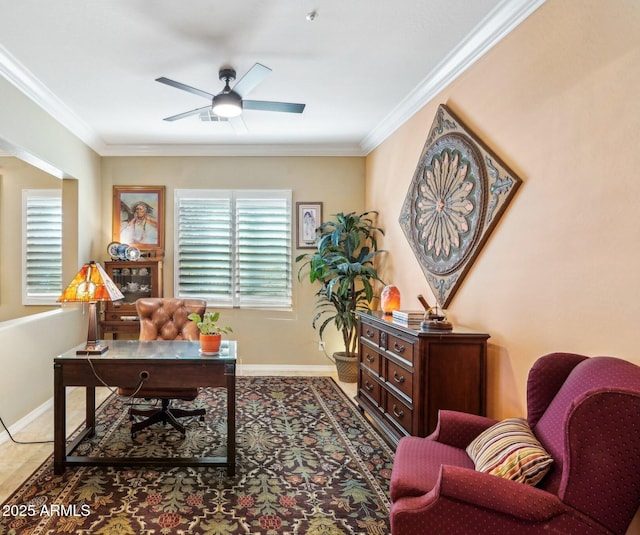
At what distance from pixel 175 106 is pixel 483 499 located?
153 inches

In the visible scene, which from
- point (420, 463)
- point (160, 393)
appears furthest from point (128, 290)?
point (420, 463)

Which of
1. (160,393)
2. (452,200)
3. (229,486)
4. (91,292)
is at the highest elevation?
(452,200)

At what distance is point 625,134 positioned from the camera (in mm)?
1587

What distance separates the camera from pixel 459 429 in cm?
196

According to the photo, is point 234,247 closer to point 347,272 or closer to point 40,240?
point 347,272

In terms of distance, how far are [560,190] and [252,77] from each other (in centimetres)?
204

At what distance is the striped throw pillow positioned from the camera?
4.71ft

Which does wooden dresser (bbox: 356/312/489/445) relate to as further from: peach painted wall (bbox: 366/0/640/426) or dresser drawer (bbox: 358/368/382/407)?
dresser drawer (bbox: 358/368/382/407)

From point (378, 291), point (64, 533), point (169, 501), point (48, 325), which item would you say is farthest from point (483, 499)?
point (48, 325)

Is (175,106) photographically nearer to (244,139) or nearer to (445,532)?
(244,139)

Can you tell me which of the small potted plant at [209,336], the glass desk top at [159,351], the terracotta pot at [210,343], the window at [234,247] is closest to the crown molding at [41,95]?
the window at [234,247]

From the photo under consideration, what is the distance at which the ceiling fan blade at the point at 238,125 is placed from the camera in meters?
3.88

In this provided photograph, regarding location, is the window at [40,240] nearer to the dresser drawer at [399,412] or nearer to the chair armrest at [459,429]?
the dresser drawer at [399,412]

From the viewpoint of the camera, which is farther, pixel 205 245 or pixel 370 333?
pixel 205 245
